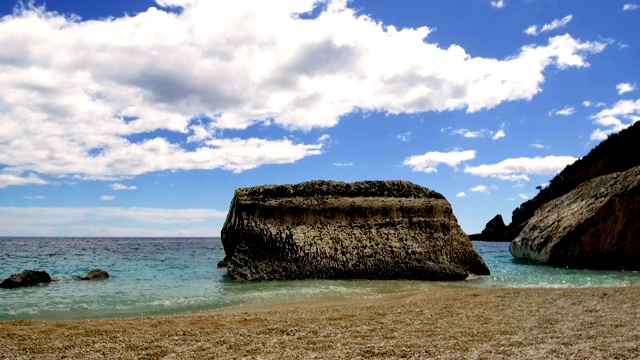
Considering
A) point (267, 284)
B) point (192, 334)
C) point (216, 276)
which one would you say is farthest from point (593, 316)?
point (216, 276)

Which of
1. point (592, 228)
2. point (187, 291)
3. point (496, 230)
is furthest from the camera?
point (496, 230)

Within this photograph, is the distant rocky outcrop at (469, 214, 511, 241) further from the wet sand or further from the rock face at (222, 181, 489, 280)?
the wet sand

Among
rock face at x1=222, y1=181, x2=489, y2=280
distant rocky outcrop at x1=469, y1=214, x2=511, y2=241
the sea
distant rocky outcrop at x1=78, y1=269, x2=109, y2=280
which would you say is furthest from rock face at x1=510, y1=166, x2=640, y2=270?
distant rocky outcrop at x1=469, y1=214, x2=511, y2=241

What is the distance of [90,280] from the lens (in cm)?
1666

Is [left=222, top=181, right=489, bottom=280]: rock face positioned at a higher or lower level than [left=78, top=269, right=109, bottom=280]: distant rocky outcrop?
higher

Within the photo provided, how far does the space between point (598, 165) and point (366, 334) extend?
55622 millimetres

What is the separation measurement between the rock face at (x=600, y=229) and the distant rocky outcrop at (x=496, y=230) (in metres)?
53.0

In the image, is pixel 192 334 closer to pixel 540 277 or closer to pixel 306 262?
pixel 306 262

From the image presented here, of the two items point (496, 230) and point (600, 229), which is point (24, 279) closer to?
point (600, 229)

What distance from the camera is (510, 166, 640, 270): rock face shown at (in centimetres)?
1916

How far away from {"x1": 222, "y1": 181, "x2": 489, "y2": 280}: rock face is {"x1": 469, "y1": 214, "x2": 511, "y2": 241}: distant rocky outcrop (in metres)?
61.0

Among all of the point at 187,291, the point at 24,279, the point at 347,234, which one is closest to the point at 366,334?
the point at 187,291

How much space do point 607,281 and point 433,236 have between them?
5593mm

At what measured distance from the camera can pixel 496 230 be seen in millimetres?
74750
